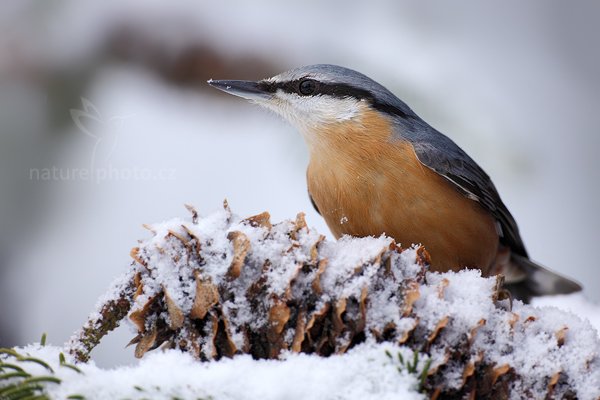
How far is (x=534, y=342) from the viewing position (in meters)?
1.19

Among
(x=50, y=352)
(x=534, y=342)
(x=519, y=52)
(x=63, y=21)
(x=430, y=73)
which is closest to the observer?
(x=50, y=352)

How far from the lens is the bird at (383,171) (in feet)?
6.12

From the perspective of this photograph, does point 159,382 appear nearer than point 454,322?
Yes

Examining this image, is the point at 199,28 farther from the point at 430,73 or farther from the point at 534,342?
the point at 534,342

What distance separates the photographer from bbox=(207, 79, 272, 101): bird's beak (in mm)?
2035

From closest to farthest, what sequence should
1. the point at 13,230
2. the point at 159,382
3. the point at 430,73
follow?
1. the point at 159,382
2. the point at 13,230
3. the point at 430,73

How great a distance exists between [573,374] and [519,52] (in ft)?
8.54

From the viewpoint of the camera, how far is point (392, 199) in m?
1.85

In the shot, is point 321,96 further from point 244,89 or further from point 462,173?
point 462,173

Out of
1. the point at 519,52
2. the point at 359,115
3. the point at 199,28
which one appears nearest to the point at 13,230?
the point at 199,28


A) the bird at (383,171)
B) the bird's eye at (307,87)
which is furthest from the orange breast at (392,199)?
the bird's eye at (307,87)

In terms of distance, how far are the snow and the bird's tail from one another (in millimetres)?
1403

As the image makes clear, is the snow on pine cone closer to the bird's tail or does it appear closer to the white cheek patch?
the white cheek patch

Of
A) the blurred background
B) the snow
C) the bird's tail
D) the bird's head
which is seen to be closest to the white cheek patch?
the bird's head
